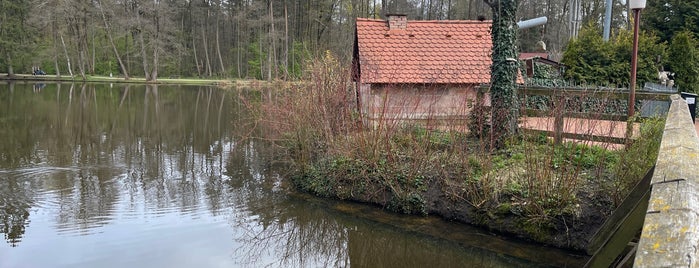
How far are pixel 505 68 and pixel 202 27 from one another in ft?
150

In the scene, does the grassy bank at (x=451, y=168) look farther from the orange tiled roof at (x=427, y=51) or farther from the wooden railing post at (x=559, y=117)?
the orange tiled roof at (x=427, y=51)

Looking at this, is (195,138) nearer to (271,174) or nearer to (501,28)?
(271,174)

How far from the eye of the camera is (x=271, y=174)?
11.5 meters

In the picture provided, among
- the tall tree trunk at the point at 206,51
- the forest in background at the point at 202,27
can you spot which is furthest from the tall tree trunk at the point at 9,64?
the tall tree trunk at the point at 206,51

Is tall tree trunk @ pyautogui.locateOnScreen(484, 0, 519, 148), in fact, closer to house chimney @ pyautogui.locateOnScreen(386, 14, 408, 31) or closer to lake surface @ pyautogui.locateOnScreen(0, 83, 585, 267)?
lake surface @ pyautogui.locateOnScreen(0, 83, 585, 267)

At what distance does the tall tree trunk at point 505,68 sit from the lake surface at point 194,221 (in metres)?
2.82

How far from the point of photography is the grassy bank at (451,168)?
704 centimetres

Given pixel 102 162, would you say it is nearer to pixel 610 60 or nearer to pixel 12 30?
pixel 610 60

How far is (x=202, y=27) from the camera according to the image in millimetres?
51000

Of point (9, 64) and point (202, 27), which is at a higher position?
point (202, 27)

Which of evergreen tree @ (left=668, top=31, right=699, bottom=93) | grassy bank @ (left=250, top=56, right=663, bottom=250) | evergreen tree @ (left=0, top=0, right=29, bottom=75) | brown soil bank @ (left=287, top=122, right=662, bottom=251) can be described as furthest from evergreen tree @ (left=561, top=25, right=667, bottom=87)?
evergreen tree @ (left=0, top=0, right=29, bottom=75)

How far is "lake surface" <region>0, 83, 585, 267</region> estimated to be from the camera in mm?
6840

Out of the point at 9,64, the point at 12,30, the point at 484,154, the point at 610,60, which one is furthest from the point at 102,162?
the point at 12,30

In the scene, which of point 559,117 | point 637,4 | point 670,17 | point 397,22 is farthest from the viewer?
point 670,17
